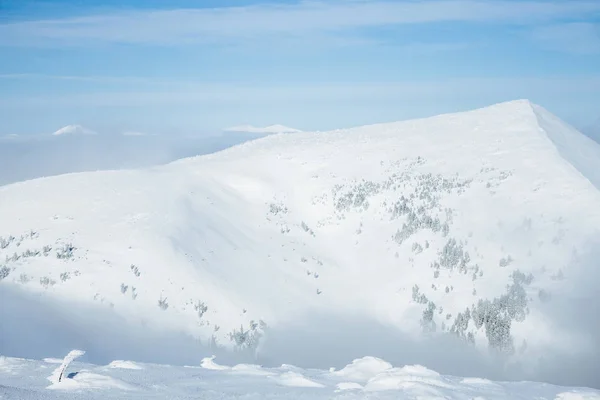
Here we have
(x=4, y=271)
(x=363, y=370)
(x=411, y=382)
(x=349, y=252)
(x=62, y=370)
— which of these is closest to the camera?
(x=62, y=370)

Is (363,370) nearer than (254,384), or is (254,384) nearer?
(254,384)

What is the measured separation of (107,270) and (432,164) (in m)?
25.4

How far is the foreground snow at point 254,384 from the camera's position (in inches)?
415

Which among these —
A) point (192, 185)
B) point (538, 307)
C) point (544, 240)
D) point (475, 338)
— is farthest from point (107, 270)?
point (544, 240)

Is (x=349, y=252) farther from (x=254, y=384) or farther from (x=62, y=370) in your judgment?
(x=62, y=370)

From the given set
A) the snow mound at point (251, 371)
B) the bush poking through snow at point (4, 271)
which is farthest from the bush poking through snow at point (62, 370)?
the bush poking through snow at point (4, 271)

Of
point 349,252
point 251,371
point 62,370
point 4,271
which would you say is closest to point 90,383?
point 62,370

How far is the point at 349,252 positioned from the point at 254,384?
24.0m

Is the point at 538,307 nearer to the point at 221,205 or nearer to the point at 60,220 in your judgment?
the point at 221,205

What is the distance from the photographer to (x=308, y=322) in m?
27.8

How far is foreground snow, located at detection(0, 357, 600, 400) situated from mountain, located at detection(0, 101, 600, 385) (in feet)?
33.5

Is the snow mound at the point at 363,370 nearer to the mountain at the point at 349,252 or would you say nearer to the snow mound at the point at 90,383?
the snow mound at the point at 90,383

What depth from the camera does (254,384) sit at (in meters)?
12.1

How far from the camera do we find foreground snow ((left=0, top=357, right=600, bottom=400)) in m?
10.5
